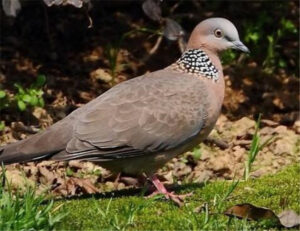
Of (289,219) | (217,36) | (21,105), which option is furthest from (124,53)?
(289,219)

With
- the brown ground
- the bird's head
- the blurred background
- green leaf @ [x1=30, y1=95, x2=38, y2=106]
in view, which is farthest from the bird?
the blurred background

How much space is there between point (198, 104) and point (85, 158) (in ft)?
2.87

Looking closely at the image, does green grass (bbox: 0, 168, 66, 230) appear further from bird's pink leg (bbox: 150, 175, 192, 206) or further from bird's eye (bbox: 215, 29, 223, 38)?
bird's eye (bbox: 215, 29, 223, 38)

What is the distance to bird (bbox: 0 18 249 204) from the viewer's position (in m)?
5.79

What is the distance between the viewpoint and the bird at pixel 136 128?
19.0 feet

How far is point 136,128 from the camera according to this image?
5.91 meters

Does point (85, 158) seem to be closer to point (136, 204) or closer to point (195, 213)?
point (136, 204)

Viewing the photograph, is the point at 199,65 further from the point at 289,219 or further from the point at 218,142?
the point at 289,219

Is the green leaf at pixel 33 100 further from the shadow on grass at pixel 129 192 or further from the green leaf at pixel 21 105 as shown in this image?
the shadow on grass at pixel 129 192

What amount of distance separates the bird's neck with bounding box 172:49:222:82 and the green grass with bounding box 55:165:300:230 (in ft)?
2.56

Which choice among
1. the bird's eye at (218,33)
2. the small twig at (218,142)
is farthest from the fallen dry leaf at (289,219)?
the small twig at (218,142)

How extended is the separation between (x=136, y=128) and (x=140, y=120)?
70 mm

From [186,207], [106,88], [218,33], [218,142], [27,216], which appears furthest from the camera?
[106,88]

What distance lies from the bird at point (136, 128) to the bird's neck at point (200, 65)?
80 mm
